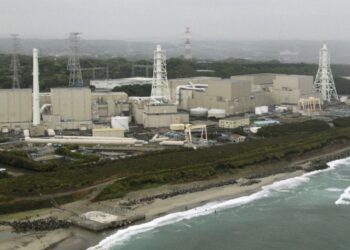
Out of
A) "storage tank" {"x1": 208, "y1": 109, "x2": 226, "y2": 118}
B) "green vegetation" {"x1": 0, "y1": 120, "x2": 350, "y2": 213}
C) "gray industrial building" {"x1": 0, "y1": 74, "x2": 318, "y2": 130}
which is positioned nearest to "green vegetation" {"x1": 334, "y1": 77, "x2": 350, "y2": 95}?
"gray industrial building" {"x1": 0, "y1": 74, "x2": 318, "y2": 130}

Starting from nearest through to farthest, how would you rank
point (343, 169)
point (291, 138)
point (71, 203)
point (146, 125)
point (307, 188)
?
point (71, 203)
point (307, 188)
point (343, 169)
point (291, 138)
point (146, 125)

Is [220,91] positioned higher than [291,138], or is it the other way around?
[220,91]

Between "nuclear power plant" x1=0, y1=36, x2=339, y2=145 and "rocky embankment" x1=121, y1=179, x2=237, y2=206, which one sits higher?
"nuclear power plant" x1=0, y1=36, x2=339, y2=145

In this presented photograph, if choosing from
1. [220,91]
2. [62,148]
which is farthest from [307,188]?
[220,91]

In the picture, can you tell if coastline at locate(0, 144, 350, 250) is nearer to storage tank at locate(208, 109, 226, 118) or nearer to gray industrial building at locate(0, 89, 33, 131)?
storage tank at locate(208, 109, 226, 118)

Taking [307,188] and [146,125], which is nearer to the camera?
[307,188]

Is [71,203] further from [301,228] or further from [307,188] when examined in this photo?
[307,188]

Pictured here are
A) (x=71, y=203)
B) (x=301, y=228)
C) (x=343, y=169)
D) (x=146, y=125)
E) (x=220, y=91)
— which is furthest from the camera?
(x=220, y=91)
